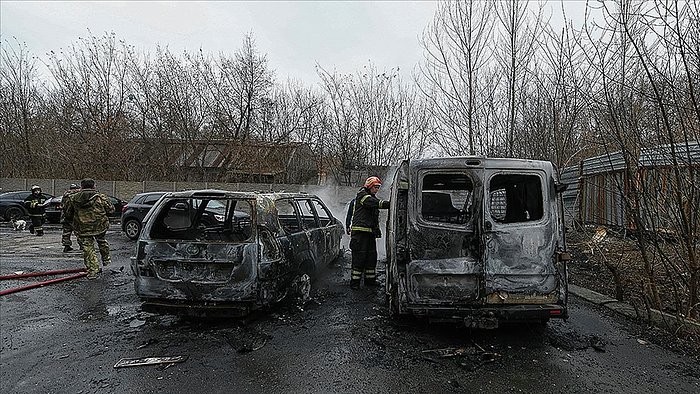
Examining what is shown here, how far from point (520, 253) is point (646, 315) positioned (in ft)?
6.78

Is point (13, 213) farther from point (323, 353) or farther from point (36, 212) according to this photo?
point (323, 353)

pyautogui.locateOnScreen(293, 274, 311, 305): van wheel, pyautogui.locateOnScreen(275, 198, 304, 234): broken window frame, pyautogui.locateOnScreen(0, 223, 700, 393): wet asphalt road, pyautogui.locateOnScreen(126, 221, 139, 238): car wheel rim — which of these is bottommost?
pyautogui.locateOnScreen(0, 223, 700, 393): wet asphalt road

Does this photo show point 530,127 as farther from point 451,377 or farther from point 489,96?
point 451,377

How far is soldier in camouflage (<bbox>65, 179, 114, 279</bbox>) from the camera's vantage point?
310 inches

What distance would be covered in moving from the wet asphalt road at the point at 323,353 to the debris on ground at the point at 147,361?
8 centimetres

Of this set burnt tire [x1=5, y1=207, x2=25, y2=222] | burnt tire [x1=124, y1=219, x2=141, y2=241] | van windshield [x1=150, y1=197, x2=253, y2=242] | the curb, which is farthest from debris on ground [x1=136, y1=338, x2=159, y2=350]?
burnt tire [x1=5, y1=207, x2=25, y2=222]

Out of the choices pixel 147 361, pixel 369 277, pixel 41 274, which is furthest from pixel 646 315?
pixel 41 274

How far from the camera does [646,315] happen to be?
5.20 m

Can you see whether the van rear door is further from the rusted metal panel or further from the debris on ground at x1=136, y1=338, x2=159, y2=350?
the debris on ground at x1=136, y1=338, x2=159, y2=350

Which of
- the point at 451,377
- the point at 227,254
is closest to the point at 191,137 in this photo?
the point at 227,254

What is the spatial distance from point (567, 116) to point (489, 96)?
12.9ft

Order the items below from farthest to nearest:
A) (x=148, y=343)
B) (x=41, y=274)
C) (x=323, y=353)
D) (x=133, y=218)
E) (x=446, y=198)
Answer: (x=133, y=218) < (x=41, y=274) < (x=446, y=198) < (x=148, y=343) < (x=323, y=353)

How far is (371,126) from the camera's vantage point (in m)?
25.9

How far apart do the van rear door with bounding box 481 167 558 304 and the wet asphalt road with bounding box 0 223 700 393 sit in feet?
1.78
